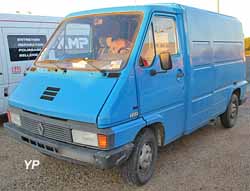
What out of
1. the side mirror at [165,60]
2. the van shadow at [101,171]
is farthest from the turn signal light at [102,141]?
the side mirror at [165,60]

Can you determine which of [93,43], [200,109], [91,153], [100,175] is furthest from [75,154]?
[200,109]

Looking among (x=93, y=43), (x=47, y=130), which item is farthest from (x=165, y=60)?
(x=47, y=130)

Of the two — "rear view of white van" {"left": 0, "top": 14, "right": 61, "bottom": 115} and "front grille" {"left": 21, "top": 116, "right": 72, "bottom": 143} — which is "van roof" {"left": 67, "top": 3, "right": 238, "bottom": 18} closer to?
"front grille" {"left": 21, "top": 116, "right": 72, "bottom": 143}

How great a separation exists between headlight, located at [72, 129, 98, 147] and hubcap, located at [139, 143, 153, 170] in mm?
822

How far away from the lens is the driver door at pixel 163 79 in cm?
382

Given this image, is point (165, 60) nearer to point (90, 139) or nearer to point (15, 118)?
point (90, 139)

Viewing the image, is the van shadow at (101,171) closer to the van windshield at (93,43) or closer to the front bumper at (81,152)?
the front bumper at (81,152)

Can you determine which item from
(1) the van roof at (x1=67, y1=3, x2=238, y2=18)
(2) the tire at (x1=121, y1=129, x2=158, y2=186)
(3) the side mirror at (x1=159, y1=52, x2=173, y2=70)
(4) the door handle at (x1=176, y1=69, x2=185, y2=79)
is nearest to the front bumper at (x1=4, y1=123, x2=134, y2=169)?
(2) the tire at (x1=121, y1=129, x2=158, y2=186)

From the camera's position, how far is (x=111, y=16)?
4148mm

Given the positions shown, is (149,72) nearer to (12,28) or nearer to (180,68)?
(180,68)

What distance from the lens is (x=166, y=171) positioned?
4.43 metres

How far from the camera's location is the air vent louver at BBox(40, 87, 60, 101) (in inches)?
146

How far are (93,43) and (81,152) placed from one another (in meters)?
1.61

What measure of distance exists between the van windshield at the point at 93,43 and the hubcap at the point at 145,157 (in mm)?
1124
